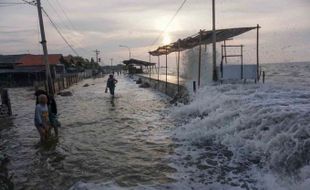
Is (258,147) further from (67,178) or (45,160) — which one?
(45,160)

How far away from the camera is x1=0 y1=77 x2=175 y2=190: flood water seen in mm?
8422

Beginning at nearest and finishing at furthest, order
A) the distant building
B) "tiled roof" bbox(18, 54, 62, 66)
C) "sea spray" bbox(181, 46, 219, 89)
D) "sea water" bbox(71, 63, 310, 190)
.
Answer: "sea water" bbox(71, 63, 310, 190)
"sea spray" bbox(181, 46, 219, 89)
the distant building
"tiled roof" bbox(18, 54, 62, 66)

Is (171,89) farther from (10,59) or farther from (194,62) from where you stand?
(10,59)

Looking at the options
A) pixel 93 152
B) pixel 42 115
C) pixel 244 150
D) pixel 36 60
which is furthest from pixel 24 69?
pixel 244 150

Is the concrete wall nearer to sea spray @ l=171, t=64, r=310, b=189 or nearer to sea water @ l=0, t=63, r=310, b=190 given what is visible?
sea water @ l=0, t=63, r=310, b=190

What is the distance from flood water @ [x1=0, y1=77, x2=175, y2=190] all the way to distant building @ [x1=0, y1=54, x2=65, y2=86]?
36.9 meters

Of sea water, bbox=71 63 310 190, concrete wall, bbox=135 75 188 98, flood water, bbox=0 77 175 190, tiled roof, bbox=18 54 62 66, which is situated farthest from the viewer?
tiled roof, bbox=18 54 62 66

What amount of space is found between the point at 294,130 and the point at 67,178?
5.38m

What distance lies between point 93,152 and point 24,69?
48.2 m

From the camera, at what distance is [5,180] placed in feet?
27.7

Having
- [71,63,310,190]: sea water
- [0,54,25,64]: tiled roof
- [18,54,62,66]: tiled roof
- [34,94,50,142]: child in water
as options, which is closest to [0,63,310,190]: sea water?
[71,63,310,190]: sea water

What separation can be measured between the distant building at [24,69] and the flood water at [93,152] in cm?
3688

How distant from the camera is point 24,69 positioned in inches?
2185

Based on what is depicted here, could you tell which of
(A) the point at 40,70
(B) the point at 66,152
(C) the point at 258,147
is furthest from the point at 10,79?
(C) the point at 258,147
